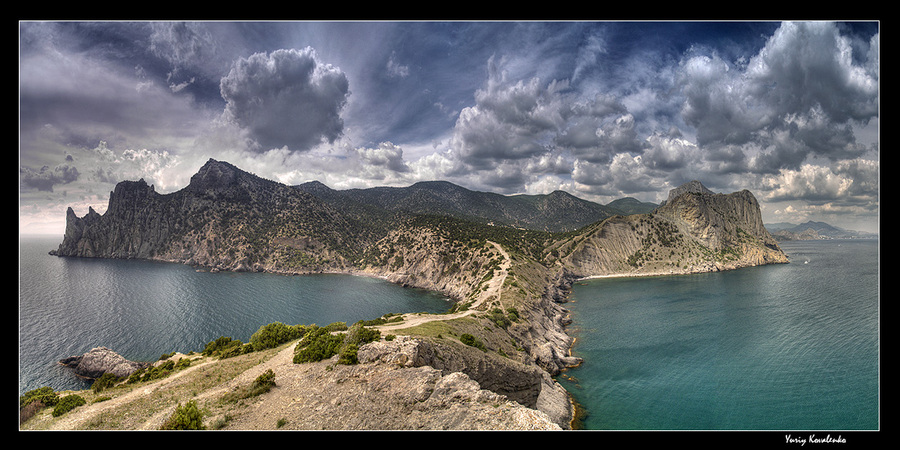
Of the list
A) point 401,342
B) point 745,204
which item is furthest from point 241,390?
point 745,204

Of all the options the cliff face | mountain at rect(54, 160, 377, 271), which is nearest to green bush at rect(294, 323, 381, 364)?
the cliff face

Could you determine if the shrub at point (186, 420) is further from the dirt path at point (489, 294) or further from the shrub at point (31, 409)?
the dirt path at point (489, 294)

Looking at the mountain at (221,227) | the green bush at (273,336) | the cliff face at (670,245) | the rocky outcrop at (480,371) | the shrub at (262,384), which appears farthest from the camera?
the mountain at (221,227)

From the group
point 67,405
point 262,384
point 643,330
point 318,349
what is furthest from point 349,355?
point 643,330

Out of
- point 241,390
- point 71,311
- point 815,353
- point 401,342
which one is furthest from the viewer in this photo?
point 71,311

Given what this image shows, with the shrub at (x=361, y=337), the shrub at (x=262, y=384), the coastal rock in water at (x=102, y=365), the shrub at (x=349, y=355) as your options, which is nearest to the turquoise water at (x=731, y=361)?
the shrub at (x=361, y=337)
